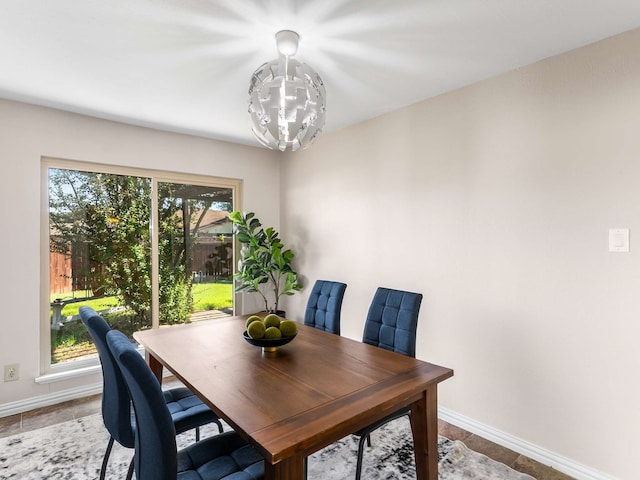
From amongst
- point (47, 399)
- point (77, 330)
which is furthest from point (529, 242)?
point (47, 399)

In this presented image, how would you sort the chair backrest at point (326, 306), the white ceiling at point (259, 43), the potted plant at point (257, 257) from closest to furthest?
the white ceiling at point (259, 43), the chair backrest at point (326, 306), the potted plant at point (257, 257)

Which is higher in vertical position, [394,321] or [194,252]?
[194,252]

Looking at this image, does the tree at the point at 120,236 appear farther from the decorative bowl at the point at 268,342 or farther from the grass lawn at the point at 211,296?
the decorative bowl at the point at 268,342

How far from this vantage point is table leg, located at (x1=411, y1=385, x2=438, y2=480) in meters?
1.55

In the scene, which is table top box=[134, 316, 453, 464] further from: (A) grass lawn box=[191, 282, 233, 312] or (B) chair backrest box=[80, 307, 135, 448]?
(A) grass lawn box=[191, 282, 233, 312]

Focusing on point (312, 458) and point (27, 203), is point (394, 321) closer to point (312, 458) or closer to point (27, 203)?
point (312, 458)

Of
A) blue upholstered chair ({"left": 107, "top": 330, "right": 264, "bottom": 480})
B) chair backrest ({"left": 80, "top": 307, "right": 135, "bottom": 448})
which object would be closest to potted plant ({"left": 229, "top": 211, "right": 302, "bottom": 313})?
chair backrest ({"left": 80, "top": 307, "right": 135, "bottom": 448})

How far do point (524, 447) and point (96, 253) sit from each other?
3.66 m

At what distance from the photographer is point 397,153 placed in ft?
9.82

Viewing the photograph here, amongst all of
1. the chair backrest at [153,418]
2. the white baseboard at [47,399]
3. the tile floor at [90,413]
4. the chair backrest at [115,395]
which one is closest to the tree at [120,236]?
the white baseboard at [47,399]

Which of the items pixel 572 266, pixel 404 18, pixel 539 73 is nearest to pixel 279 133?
pixel 404 18

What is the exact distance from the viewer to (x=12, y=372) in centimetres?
271

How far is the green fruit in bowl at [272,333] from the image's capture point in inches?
70.7

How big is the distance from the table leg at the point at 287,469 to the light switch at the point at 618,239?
6.33 feet
